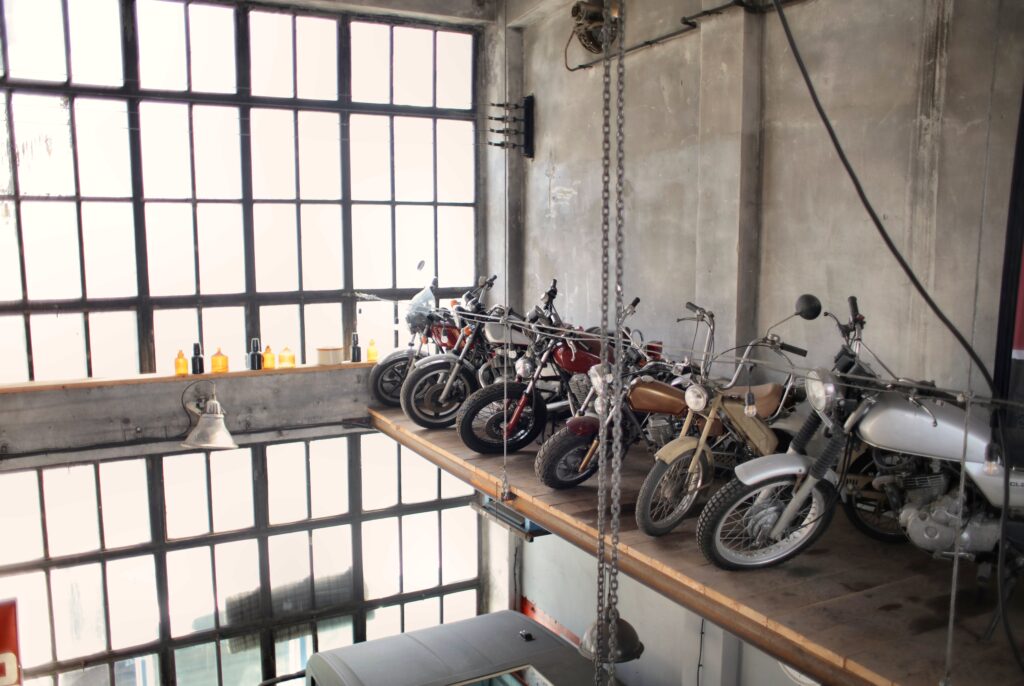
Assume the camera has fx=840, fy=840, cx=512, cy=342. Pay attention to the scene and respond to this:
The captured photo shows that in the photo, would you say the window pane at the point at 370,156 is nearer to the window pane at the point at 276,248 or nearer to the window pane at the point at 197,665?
the window pane at the point at 276,248

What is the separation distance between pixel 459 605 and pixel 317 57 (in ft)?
18.1

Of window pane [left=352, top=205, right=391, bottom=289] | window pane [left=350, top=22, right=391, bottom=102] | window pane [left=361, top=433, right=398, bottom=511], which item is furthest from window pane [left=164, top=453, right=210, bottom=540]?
window pane [left=350, top=22, right=391, bottom=102]

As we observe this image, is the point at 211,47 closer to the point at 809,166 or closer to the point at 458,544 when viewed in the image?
the point at 809,166

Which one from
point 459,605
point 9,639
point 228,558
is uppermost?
point 9,639

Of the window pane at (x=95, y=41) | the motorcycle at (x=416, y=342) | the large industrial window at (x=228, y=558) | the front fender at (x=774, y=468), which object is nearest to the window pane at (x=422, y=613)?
the large industrial window at (x=228, y=558)

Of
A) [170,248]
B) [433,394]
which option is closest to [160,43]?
[170,248]

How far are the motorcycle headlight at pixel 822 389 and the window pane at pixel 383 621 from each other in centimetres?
585

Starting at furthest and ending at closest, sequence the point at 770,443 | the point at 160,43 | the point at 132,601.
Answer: the point at 132,601, the point at 160,43, the point at 770,443

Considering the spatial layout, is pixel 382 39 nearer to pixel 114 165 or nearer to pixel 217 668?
pixel 114 165

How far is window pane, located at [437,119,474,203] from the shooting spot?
8.09 metres

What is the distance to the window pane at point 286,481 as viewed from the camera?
769cm

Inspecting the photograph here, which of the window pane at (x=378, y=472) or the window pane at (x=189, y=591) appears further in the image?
the window pane at (x=378, y=472)

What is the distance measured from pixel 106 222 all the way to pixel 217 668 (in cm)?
399

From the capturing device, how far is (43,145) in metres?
6.55
